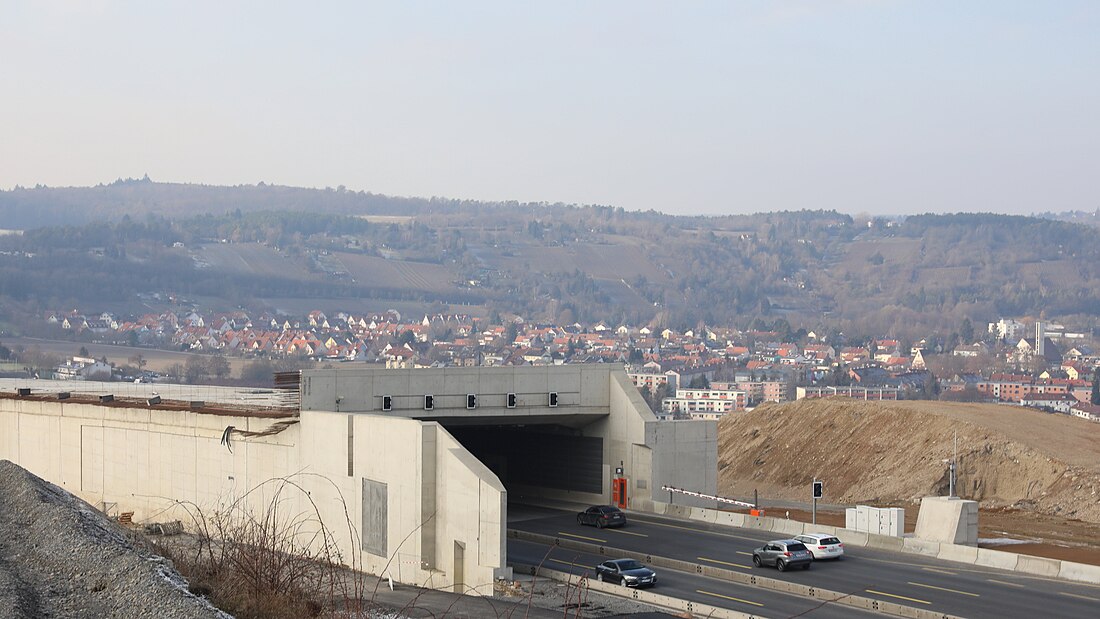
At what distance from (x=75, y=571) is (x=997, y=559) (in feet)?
93.1

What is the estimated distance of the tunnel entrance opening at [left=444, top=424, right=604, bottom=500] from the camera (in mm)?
54688

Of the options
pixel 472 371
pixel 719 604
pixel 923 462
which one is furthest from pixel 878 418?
pixel 719 604

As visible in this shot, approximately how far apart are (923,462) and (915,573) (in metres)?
27.7

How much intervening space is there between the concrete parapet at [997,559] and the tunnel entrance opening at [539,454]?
59.3ft

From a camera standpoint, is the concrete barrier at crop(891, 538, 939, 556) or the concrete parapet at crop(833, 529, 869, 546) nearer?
the concrete barrier at crop(891, 538, 939, 556)

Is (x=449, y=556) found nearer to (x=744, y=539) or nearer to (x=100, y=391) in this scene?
(x=744, y=539)

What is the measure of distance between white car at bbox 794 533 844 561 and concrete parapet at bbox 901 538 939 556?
278cm

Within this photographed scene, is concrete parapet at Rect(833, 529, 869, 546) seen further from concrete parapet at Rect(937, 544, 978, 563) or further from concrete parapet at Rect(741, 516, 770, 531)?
concrete parapet at Rect(937, 544, 978, 563)

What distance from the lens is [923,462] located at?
63906mm

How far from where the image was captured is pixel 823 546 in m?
39.2

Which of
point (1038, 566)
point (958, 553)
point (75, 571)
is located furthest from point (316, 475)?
point (75, 571)

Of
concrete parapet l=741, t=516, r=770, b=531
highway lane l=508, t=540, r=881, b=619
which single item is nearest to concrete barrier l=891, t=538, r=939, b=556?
concrete parapet l=741, t=516, r=770, b=531

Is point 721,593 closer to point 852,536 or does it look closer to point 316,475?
point 852,536

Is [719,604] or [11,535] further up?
[11,535]
